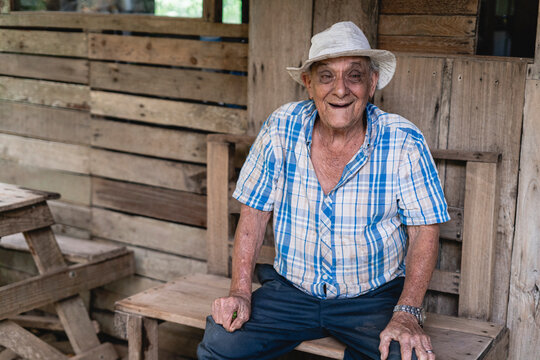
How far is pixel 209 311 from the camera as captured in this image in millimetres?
2918

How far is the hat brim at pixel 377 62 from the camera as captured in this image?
2.52 m

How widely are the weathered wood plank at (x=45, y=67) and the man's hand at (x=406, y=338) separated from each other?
260cm

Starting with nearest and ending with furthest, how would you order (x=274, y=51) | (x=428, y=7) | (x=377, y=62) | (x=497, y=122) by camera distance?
(x=377, y=62), (x=497, y=122), (x=428, y=7), (x=274, y=51)

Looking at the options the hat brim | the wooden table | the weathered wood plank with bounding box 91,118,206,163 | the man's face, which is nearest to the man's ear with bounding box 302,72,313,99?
the hat brim

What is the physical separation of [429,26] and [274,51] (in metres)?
0.72

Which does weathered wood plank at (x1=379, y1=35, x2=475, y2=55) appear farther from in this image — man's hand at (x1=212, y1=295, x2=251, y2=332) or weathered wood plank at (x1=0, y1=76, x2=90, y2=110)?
weathered wood plank at (x1=0, y1=76, x2=90, y2=110)

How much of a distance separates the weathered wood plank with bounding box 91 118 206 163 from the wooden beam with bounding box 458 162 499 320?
1506mm

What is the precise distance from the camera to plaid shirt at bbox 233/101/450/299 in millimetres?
2555

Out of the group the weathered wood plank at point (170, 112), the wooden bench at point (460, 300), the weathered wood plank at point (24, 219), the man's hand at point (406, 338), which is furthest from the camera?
the weathered wood plank at point (170, 112)

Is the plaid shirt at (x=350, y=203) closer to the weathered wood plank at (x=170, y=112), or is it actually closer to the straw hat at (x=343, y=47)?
the straw hat at (x=343, y=47)

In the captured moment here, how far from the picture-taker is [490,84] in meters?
2.84

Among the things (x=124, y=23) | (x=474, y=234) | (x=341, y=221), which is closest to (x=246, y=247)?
(x=341, y=221)

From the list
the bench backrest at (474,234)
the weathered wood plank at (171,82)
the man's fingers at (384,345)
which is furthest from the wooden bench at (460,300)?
the weathered wood plank at (171,82)

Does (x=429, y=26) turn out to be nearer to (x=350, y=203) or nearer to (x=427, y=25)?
(x=427, y=25)
